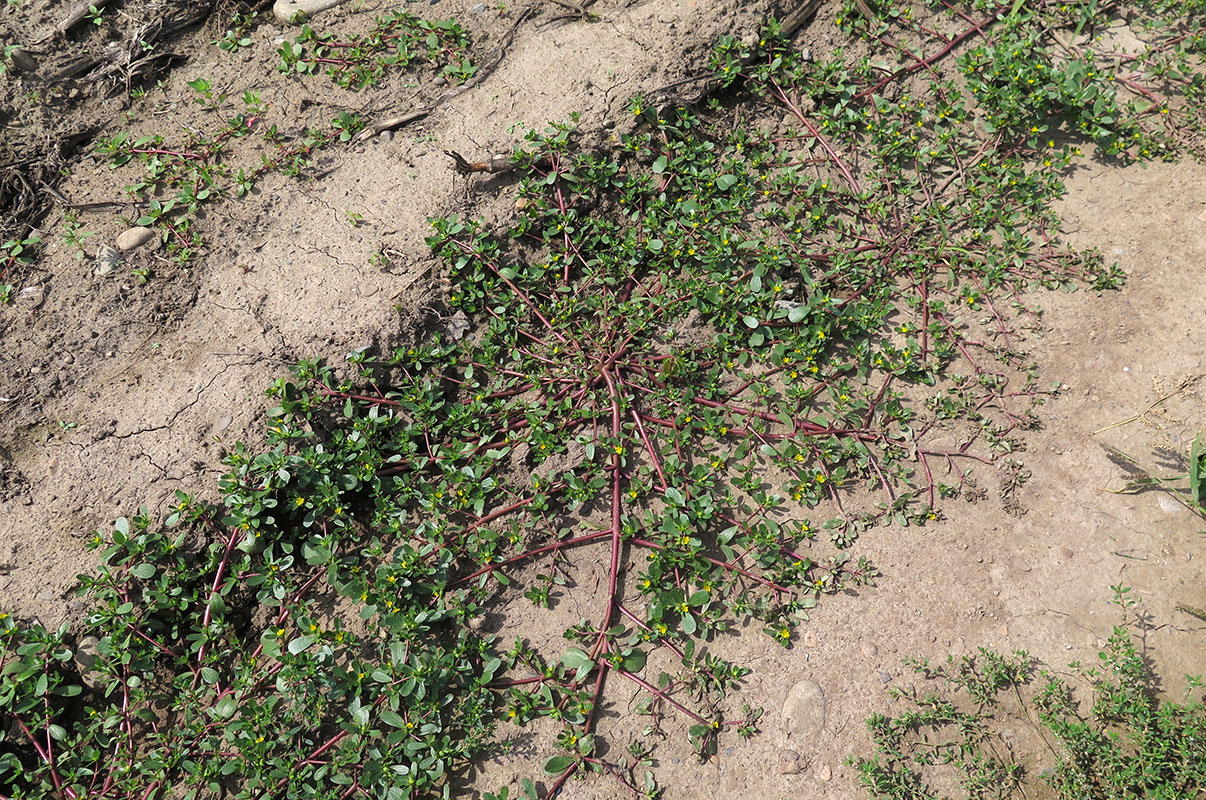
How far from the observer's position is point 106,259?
3697 millimetres

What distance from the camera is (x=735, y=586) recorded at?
3.12 m

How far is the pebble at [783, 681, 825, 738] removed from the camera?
9.30 ft

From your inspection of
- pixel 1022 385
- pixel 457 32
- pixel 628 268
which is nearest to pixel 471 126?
pixel 457 32

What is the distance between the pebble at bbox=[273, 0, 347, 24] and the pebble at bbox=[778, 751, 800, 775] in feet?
15.2

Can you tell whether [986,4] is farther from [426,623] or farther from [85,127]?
[85,127]

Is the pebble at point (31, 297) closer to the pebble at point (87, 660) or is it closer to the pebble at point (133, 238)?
the pebble at point (133, 238)

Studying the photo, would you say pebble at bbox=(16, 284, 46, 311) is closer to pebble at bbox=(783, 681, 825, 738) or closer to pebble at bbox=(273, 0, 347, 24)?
pebble at bbox=(273, 0, 347, 24)

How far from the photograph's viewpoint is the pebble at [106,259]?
3676 millimetres

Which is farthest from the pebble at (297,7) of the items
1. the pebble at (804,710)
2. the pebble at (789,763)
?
the pebble at (789,763)

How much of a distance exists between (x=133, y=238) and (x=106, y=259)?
160 millimetres

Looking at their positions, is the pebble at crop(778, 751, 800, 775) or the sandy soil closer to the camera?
the pebble at crop(778, 751, 800, 775)

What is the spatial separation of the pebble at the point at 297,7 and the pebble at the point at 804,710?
4.48 m

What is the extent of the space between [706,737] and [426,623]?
1147mm

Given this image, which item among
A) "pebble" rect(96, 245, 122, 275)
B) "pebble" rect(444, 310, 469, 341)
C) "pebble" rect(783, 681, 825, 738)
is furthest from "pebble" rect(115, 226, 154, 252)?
"pebble" rect(783, 681, 825, 738)
